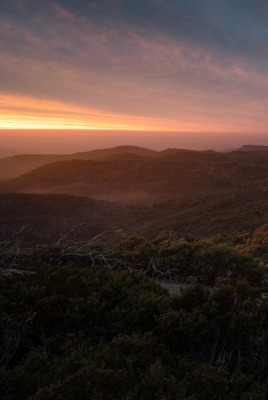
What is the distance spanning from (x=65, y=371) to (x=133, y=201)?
2196 inches

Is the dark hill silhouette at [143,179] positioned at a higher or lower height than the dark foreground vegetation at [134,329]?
lower

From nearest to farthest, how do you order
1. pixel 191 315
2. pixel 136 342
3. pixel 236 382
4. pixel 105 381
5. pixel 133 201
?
1. pixel 105 381
2. pixel 236 382
3. pixel 136 342
4. pixel 191 315
5. pixel 133 201

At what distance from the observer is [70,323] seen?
15.9ft

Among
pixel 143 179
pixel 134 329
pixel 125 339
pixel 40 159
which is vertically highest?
pixel 125 339

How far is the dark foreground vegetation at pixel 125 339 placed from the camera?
339 cm

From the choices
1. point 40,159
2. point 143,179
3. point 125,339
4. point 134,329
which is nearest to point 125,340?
point 125,339

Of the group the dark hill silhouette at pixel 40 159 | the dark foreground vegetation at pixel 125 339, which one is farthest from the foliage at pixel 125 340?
the dark hill silhouette at pixel 40 159

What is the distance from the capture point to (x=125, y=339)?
4.14 meters

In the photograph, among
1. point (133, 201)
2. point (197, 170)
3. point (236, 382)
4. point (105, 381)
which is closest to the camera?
point (105, 381)

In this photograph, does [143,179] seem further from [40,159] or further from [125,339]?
[40,159]

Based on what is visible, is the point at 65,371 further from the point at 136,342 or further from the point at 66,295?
the point at 66,295

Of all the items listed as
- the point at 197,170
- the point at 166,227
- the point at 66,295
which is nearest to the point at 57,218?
the point at 166,227

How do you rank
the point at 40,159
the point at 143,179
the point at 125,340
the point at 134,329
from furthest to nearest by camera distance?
the point at 40,159, the point at 143,179, the point at 134,329, the point at 125,340

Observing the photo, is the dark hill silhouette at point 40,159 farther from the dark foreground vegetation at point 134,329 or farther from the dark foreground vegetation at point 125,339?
the dark foreground vegetation at point 125,339
